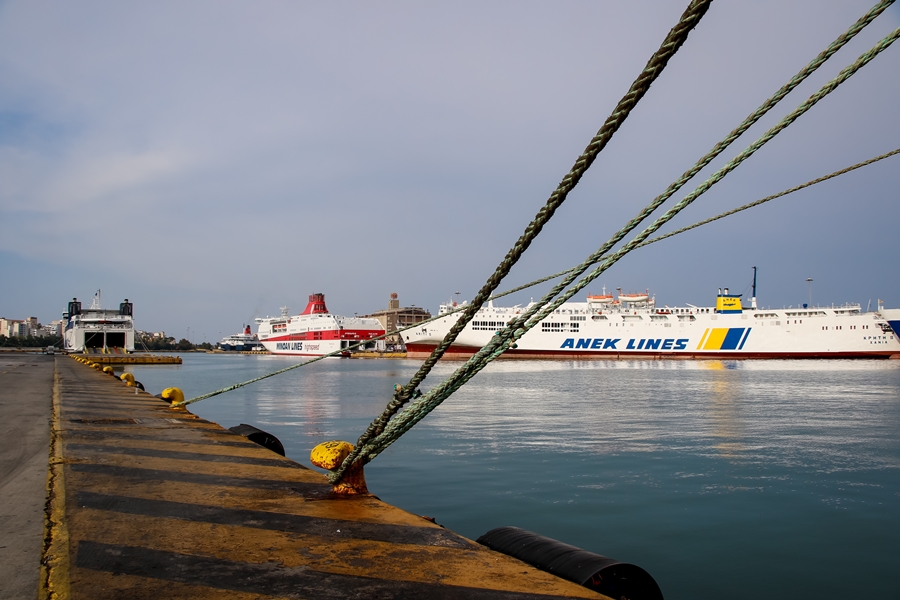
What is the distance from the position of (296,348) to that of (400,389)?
2944 inches

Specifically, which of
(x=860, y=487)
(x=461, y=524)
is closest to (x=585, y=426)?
(x=860, y=487)

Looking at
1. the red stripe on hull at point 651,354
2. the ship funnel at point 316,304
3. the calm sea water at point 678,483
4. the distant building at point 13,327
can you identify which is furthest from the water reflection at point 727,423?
the distant building at point 13,327

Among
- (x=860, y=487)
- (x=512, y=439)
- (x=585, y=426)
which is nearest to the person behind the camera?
(x=860, y=487)

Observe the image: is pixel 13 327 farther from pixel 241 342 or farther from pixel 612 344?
pixel 612 344

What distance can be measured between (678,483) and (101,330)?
139ft

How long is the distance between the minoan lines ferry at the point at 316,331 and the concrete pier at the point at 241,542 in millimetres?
61216

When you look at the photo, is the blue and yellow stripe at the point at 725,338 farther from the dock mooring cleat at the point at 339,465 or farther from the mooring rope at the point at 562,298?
the dock mooring cleat at the point at 339,465

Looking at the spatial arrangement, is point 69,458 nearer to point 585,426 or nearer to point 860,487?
point 860,487

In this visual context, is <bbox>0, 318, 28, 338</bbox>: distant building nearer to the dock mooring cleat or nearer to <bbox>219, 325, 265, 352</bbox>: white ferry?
<bbox>219, 325, 265, 352</bbox>: white ferry

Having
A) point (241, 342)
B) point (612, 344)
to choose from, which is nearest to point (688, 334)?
point (612, 344)

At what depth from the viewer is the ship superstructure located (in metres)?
47.1

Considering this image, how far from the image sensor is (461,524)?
4.86m

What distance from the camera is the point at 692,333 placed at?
49.8 m

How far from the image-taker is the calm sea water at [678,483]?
407 centimetres
